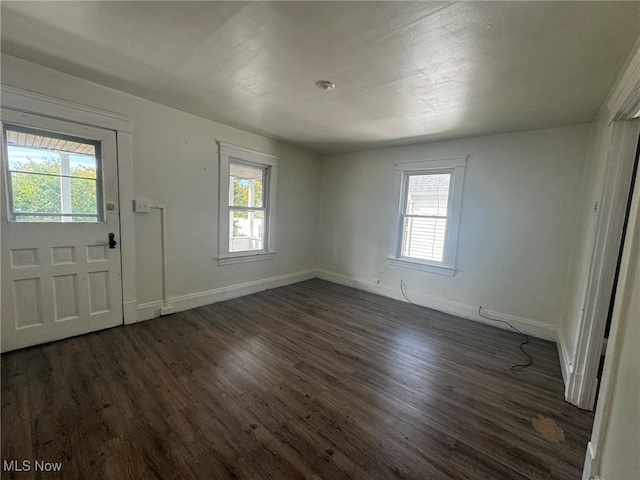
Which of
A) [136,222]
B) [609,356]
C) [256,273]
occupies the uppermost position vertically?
[136,222]

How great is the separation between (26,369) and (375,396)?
9.28ft

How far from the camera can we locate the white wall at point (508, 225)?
9.84 feet

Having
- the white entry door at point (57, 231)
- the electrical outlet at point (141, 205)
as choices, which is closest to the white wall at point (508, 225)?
the electrical outlet at point (141, 205)

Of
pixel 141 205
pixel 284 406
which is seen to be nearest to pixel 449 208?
pixel 284 406

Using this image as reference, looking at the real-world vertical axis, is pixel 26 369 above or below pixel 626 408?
below

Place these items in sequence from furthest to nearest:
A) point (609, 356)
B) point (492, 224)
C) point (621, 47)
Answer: point (492, 224) → point (621, 47) → point (609, 356)

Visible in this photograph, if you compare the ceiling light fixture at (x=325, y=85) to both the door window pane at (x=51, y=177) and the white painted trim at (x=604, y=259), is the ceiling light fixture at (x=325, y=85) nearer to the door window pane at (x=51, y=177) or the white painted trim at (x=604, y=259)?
the white painted trim at (x=604, y=259)

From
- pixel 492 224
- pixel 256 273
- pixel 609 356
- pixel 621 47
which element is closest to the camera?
pixel 609 356

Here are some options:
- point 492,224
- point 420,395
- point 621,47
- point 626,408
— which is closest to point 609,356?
point 626,408

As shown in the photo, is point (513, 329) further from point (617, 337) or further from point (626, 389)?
point (626, 389)

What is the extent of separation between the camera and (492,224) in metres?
3.43

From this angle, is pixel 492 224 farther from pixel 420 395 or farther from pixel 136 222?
pixel 136 222

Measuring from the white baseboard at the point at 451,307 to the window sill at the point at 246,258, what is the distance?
4.45 feet

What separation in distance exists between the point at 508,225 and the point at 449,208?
755mm
